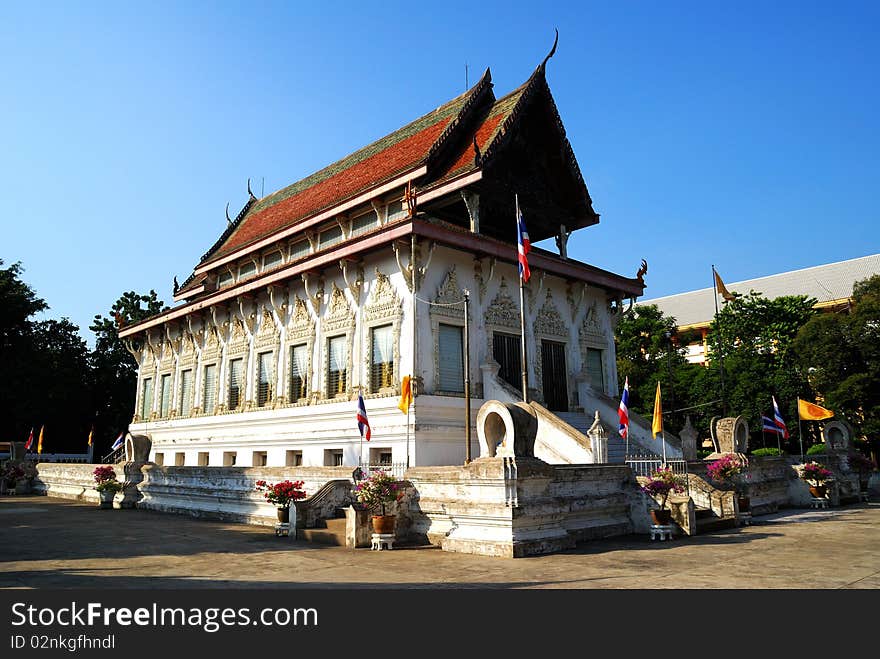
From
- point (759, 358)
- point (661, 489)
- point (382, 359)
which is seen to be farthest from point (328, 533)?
point (759, 358)

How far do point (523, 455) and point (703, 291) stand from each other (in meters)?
59.2

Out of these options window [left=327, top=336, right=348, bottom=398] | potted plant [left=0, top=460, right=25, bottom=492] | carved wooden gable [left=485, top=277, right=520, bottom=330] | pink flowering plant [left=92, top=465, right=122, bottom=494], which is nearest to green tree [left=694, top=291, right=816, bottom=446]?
carved wooden gable [left=485, top=277, right=520, bottom=330]

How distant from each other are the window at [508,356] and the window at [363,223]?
5602 millimetres

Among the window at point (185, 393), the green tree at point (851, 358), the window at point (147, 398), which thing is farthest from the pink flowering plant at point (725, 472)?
the window at point (147, 398)

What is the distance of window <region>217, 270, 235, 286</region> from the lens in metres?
27.4

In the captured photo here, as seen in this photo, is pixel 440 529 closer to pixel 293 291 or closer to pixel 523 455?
pixel 523 455

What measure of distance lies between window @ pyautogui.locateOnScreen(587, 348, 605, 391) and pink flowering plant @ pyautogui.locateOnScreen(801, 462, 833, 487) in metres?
6.28

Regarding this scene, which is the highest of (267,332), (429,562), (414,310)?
(267,332)

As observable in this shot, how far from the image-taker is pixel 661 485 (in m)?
12.3

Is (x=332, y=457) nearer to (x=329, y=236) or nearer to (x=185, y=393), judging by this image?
(x=329, y=236)

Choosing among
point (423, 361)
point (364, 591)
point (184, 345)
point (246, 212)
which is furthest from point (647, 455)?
point (246, 212)

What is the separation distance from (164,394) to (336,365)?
12.6 meters

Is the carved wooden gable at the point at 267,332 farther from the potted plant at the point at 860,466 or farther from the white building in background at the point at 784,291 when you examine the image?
the white building in background at the point at 784,291

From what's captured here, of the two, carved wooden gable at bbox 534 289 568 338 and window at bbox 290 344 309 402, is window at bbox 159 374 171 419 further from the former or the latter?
carved wooden gable at bbox 534 289 568 338
